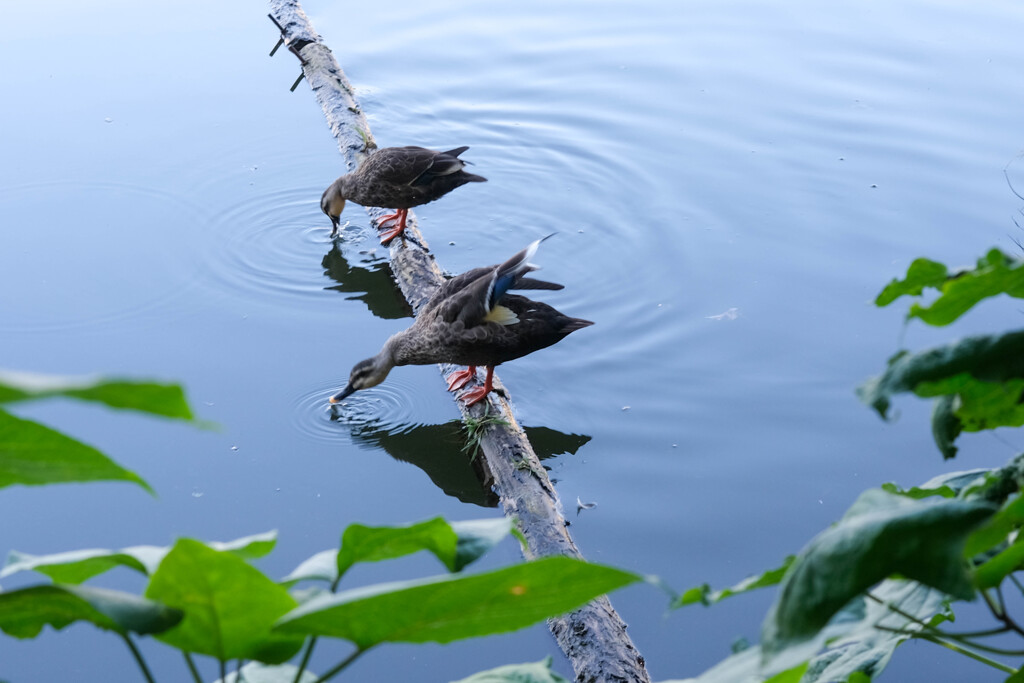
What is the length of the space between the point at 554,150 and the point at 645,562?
367 centimetres

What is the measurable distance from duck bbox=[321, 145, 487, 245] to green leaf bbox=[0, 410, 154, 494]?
14.7 feet

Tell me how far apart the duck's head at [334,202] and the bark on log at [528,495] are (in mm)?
244

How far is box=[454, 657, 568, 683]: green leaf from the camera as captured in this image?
27.9 inches

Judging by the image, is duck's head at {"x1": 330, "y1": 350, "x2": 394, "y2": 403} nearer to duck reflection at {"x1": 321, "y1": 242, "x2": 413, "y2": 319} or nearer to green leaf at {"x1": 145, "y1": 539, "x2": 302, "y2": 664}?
duck reflection at {"x1": 321, "y1": 242, "x2": 413, "y2": 319}

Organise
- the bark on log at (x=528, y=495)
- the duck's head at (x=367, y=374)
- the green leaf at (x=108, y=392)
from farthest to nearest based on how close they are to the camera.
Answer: the duck's head at (x=367, y=374), the bark on log at (x=528, y=495), the green leaf at (x=108, y=392)

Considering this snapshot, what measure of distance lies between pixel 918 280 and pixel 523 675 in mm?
423

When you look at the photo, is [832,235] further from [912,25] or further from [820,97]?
[912,25]

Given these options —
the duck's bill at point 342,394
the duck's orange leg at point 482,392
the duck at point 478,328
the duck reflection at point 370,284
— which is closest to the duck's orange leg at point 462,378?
the duck at point 478,328

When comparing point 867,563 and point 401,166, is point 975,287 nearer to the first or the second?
point 867,563

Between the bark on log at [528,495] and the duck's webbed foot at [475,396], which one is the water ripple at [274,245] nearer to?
the bark on log at [528,495]

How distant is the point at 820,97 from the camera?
6914mm

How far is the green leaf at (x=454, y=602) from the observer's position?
46cm

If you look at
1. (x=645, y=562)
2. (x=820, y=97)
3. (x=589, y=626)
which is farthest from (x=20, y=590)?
(x=820, y=97)

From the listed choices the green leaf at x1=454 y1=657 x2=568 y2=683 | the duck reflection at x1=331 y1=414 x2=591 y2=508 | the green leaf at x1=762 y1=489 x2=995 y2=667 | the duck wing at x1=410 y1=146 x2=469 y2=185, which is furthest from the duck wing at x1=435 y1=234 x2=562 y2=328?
the green leaf at x1=762 y1=489 x2=995 y2=667
